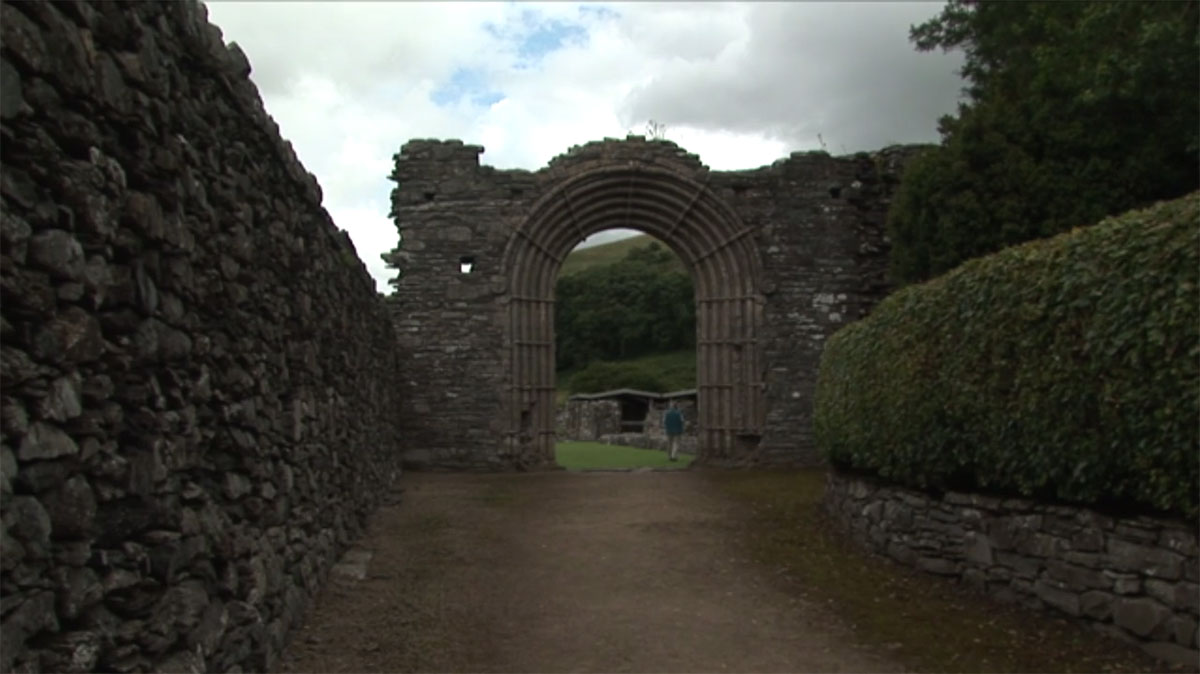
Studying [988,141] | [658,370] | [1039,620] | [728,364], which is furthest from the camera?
[658,370]

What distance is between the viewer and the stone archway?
16219 millimetres

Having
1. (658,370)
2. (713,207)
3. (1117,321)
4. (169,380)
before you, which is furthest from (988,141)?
(658,370)

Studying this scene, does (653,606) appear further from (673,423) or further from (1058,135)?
(673,423)

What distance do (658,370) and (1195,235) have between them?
4174 centimetres

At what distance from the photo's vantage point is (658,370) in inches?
1838

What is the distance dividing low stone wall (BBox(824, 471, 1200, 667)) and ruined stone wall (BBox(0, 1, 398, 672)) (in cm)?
432

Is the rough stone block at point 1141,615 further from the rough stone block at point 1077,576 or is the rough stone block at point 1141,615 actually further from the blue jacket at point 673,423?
the blue jacket at point 673,423

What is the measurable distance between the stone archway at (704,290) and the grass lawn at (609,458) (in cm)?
115

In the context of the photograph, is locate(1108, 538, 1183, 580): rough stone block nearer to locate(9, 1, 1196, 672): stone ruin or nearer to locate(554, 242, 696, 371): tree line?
locate(9, 1, 1196, 672): stone ruin

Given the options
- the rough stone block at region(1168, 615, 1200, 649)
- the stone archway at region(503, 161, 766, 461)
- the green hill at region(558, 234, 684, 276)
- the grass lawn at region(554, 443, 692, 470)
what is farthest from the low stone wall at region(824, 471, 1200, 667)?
the green hill at region(558, 234, 684, 276)

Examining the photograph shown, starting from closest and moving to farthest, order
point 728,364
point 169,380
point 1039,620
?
point 169,380
point 1039,620
point 728,364

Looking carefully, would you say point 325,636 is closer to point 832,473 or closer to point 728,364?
point 832,473

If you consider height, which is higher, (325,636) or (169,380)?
(169,380)

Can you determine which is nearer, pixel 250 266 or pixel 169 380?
pixel 169 380
